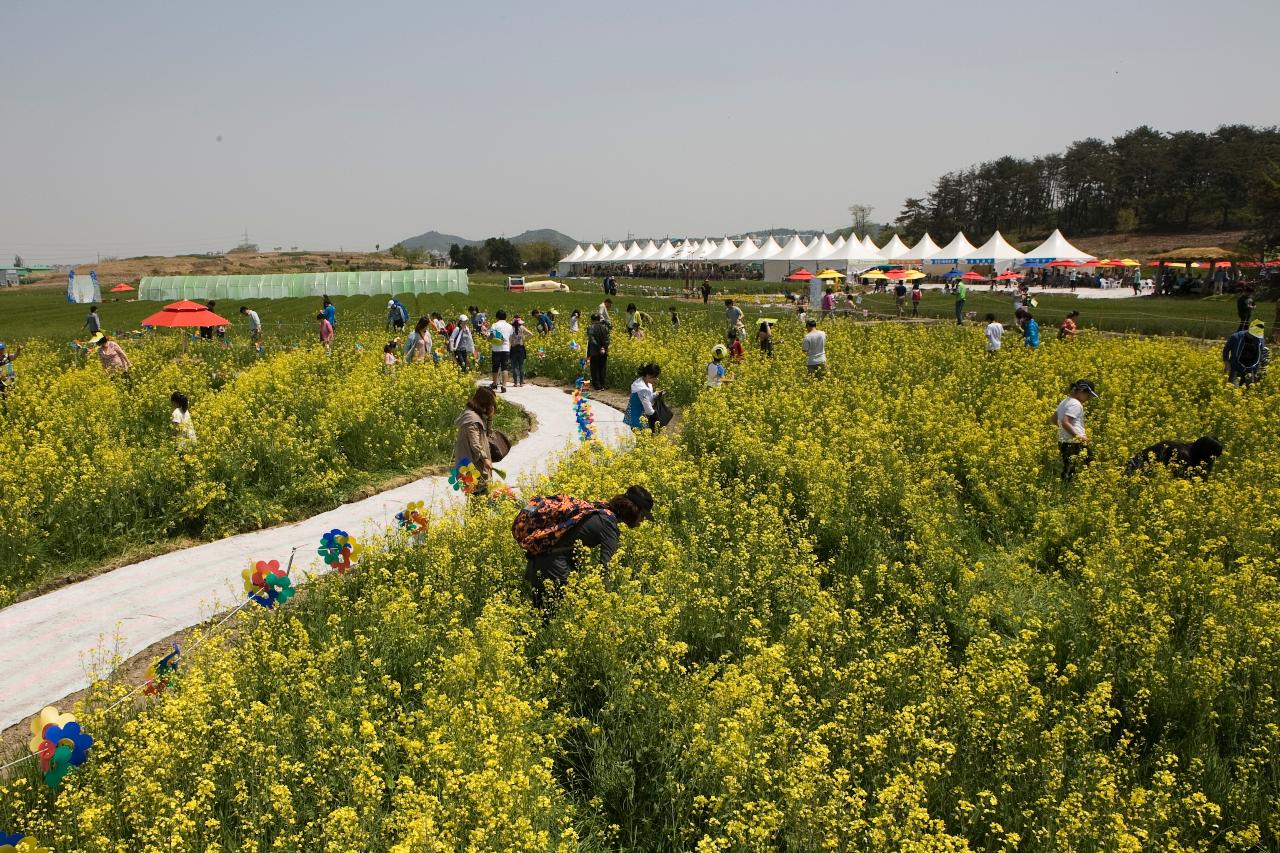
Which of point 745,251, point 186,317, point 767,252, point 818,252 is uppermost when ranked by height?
point 745,251

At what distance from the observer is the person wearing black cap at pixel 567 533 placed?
635 cm

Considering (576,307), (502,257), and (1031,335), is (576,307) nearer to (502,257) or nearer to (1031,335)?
(1031,335)

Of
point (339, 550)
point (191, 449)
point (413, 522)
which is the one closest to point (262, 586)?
point (339, 550)

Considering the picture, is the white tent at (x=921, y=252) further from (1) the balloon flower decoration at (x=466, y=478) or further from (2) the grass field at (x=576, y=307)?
(1) the balloon flower decoration at (x=466, y=478)

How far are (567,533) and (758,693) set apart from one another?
6.88ft

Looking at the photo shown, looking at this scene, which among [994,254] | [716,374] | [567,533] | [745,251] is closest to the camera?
[567,533]

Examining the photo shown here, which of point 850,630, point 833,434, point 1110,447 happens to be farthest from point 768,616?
point 1110,447

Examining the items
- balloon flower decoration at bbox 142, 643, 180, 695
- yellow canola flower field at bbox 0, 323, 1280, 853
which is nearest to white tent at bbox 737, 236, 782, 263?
yellow canola flower field at bbox 0, 323, 1280, 853

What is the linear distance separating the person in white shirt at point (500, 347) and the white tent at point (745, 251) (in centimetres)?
4504

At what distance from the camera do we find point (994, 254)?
1823 inches

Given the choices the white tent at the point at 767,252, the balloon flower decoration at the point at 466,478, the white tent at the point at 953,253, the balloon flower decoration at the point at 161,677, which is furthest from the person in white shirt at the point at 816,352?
the white tent at the point at 767,252

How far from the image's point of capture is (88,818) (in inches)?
146

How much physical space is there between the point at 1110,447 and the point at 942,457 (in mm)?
2035

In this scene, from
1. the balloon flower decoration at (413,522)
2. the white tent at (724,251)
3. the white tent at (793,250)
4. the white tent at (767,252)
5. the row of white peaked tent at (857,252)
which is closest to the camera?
the balloon flower decoration at (413,522)
